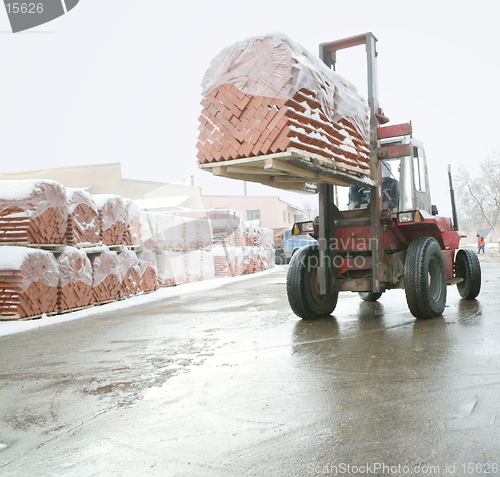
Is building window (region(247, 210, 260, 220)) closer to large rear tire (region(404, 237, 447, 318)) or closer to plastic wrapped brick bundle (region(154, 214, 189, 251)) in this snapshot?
plastic wrapped brick bundle (region(154, 214, 189, 251))

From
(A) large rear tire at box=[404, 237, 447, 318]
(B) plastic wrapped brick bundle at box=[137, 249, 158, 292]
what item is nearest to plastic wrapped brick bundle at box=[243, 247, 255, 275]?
(B) plastic wrapped brick bundle at box=[137, 249, 158, 292]

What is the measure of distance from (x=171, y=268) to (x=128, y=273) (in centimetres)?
278

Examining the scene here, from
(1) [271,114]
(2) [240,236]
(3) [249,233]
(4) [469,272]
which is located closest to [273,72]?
(1) [271,114]

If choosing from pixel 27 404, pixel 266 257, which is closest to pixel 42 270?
pixel 27 404

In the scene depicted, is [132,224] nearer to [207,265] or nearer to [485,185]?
[207,265]

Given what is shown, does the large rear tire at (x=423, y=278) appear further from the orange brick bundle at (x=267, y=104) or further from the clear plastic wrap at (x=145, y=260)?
the clear plastic wrap at (x=145, y=260)

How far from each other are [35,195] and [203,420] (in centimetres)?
639

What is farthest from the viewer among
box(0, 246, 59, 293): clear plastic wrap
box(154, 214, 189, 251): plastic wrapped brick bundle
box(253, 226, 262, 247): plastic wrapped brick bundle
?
box(253, 226, 262, 247): plastic wrapped brick bundle

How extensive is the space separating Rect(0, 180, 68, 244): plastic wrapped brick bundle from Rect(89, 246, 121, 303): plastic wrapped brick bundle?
147cm

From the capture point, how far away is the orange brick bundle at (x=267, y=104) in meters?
4.60

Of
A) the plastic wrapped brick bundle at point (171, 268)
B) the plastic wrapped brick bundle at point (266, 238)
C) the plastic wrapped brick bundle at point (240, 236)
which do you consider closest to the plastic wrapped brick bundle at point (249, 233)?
the plastic wrapped brick bundle at point (240, 236)

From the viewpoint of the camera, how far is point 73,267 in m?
9.19

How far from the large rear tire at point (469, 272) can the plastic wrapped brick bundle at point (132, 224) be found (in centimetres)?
694

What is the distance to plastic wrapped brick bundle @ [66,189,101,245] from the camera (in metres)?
9.32
